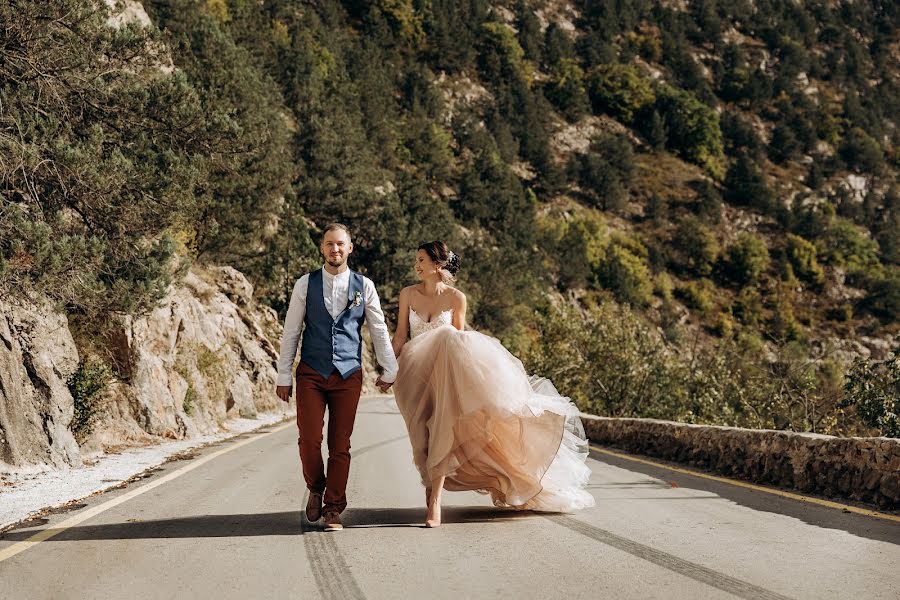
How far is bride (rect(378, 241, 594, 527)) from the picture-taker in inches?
245

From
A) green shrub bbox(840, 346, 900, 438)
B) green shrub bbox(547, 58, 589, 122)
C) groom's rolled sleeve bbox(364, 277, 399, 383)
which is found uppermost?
green shrub bbox(547, 58, 589, 122)

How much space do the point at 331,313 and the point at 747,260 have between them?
341ft

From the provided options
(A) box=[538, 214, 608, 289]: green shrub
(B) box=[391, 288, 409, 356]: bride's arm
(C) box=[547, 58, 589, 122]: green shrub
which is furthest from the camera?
(C) box=[547, 58, 589, 122]: green shrub

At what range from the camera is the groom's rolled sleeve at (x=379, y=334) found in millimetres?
6180

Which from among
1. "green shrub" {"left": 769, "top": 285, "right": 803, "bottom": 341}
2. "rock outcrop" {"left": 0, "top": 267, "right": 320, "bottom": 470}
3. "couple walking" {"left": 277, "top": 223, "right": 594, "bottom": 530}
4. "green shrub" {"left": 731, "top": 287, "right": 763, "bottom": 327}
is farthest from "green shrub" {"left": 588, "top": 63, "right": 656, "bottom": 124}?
"couple walking" {"left": 277, "top": 223, "right": 594, "bottom": 530}

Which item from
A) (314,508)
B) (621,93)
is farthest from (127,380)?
(621,93)

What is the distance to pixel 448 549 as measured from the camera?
5270 mm

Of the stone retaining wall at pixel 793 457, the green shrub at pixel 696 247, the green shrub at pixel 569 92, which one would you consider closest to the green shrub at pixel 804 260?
the green shrub at pixel 696 247

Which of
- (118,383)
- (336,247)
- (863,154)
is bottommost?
(118,383)

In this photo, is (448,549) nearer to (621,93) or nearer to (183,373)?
(183,373)

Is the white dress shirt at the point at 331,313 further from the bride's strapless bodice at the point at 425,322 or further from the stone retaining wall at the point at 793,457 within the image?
the stone retaining wall at the point at 793,457

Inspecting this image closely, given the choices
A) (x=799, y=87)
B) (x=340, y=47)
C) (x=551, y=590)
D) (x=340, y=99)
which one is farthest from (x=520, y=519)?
(x=799, y=87)

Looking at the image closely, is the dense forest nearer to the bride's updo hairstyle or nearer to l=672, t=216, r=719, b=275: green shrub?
l=672, t=216, r=719, b=275: green shrub

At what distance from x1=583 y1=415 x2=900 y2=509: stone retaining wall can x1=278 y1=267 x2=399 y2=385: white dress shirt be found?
169 inches
